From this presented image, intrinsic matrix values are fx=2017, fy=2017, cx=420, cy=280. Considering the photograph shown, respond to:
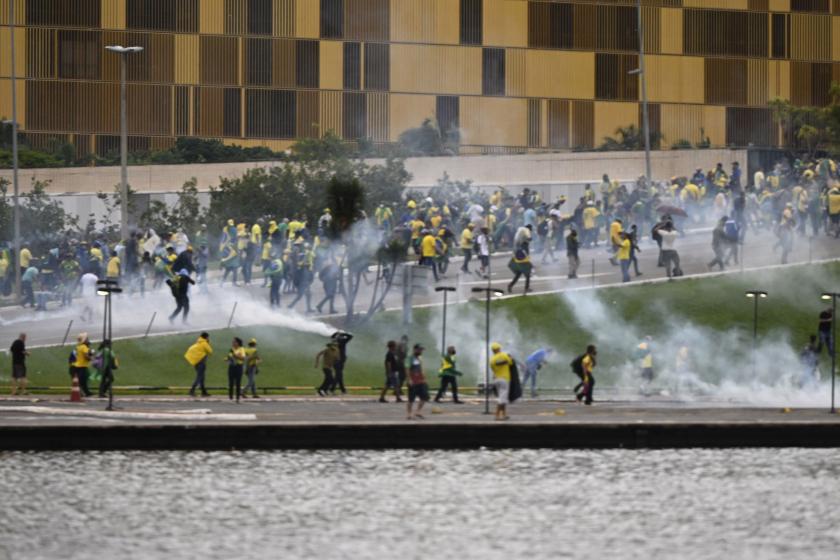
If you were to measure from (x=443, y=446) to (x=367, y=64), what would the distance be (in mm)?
50583

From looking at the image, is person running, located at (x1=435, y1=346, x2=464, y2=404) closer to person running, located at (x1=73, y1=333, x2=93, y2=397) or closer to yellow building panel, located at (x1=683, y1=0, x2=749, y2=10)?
person running, located at (x1=73, y1=333, x2=93, y2=397)

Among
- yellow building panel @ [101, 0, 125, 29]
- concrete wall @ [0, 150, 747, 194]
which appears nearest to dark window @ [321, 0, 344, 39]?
yellow building panel @ [101, 0, 125, 29]

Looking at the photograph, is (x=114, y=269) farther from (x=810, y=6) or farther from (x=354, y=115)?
(x=810, y=6)

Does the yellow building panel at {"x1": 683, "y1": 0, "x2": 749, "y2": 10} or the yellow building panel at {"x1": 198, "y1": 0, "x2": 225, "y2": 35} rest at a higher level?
the yellow building panel at {"x1": 683, "y1": 0, "x2": 749, "y2": 10}

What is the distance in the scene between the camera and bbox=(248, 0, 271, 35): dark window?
85.4 metres

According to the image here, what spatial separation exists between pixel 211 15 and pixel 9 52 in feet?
28.0

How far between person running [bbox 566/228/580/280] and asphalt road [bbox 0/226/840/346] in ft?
1.11

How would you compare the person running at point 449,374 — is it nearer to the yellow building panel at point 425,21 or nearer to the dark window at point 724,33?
the yellow building panel at point 425,21

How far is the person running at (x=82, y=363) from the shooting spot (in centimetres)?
4447

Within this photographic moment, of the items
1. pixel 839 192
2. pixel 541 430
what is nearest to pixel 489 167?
pixel 839 192

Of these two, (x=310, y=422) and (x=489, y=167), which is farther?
(x=489, y=167)

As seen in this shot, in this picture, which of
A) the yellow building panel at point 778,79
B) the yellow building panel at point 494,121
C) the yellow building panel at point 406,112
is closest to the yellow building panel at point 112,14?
the yellow building panel at point 406,112

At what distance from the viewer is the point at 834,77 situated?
93250mm

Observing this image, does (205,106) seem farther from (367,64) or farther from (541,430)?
(541,430)
